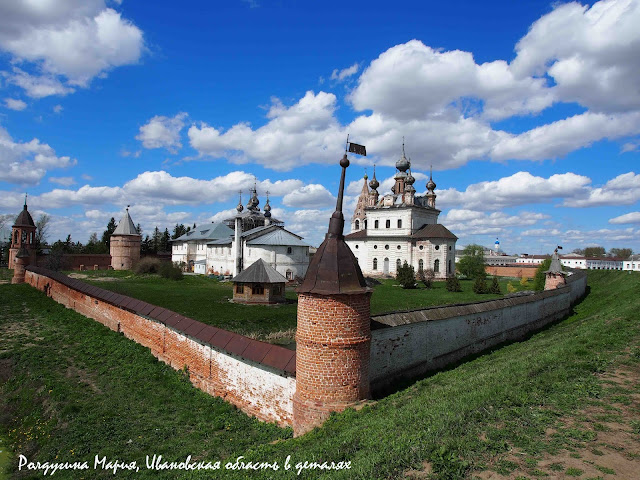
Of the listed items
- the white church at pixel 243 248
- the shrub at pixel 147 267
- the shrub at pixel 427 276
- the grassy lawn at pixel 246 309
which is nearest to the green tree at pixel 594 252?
the shrub at pixel 427 276

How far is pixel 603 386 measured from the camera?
6.16 metres

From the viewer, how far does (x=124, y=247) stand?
4272cm

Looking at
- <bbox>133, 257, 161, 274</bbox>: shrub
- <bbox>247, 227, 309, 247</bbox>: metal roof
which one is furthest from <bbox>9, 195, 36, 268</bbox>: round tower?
<bbox>247, 227, 309, 247</bbox>: metal roof

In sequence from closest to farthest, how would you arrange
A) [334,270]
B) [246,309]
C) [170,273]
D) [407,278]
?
[334,270] → [246,309] → [407,278] → [170,273]

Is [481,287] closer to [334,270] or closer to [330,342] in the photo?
[334,270]

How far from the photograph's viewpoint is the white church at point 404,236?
41.4m

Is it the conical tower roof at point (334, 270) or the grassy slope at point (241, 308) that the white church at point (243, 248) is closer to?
the grassy slope at point (241, 308)

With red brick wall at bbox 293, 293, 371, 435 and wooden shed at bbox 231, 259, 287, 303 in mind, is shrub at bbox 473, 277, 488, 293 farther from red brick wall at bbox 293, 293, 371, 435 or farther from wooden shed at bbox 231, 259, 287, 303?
red brick wall at bbox 293, 293, 371, 435

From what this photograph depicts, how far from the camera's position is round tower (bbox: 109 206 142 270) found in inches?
1678

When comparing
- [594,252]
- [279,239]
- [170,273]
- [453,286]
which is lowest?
[453,286]

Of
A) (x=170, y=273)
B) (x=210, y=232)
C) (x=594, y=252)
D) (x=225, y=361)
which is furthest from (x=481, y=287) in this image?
(x=594, y=252)

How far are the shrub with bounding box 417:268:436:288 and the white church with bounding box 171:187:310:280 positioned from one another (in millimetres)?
10647

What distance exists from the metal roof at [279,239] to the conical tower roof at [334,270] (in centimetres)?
2902

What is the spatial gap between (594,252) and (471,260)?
231ft
